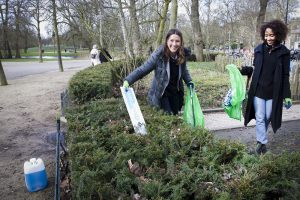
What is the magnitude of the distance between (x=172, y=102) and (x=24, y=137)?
353 centimetres

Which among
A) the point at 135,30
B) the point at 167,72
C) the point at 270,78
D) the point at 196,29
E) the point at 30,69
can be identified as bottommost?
the point at 30,69

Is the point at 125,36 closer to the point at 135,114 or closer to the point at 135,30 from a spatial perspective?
the point at 135,30

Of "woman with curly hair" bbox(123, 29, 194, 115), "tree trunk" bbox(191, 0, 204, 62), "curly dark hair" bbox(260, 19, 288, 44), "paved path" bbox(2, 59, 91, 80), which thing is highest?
"tree trunk" bbox(191, 0, 204, 62)

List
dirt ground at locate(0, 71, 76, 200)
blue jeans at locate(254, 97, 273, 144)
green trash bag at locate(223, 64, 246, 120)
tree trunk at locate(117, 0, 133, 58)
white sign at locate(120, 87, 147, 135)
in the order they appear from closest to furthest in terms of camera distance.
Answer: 1. white sign at locate(120, 87, 147, 135)
2. dirt ground at locate(0, 71, 76, 200)
3. blue jeans at locate(254, 97, 273, 144)
4. green trash bag at locate(223, 64, 246, 120)
5. tree trunk at locate(117, 0, 133, 58)

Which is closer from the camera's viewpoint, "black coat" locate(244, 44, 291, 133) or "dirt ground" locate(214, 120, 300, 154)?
"black coat" locate(244, 44, 291, 133)

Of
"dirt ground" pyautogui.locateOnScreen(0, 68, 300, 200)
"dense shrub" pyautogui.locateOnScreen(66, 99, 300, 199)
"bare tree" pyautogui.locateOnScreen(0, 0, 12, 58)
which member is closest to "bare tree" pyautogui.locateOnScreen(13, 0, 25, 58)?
"bare tree" pyautogui.locateOnScreen(0, 0, 12, 58)

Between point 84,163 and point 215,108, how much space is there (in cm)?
627

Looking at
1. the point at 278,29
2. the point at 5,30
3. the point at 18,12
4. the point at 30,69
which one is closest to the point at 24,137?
the point at 278,29

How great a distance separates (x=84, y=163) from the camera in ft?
7.20

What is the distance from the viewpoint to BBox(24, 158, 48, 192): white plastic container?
3895mm

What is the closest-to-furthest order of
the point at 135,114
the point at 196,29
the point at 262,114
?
the point at 135,114 → the point at 262,114 → the point at 196,29

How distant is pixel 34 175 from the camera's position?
3.94 metres

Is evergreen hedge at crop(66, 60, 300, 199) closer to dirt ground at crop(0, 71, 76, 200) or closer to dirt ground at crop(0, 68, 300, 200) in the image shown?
dirt ground at crop(0, 68, 300, 200)

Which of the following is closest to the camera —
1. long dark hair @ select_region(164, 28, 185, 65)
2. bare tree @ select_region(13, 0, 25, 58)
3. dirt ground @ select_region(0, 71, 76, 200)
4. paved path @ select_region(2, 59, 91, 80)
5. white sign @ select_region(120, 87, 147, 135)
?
white sign @ select_region(120, 87, 147, 135)
